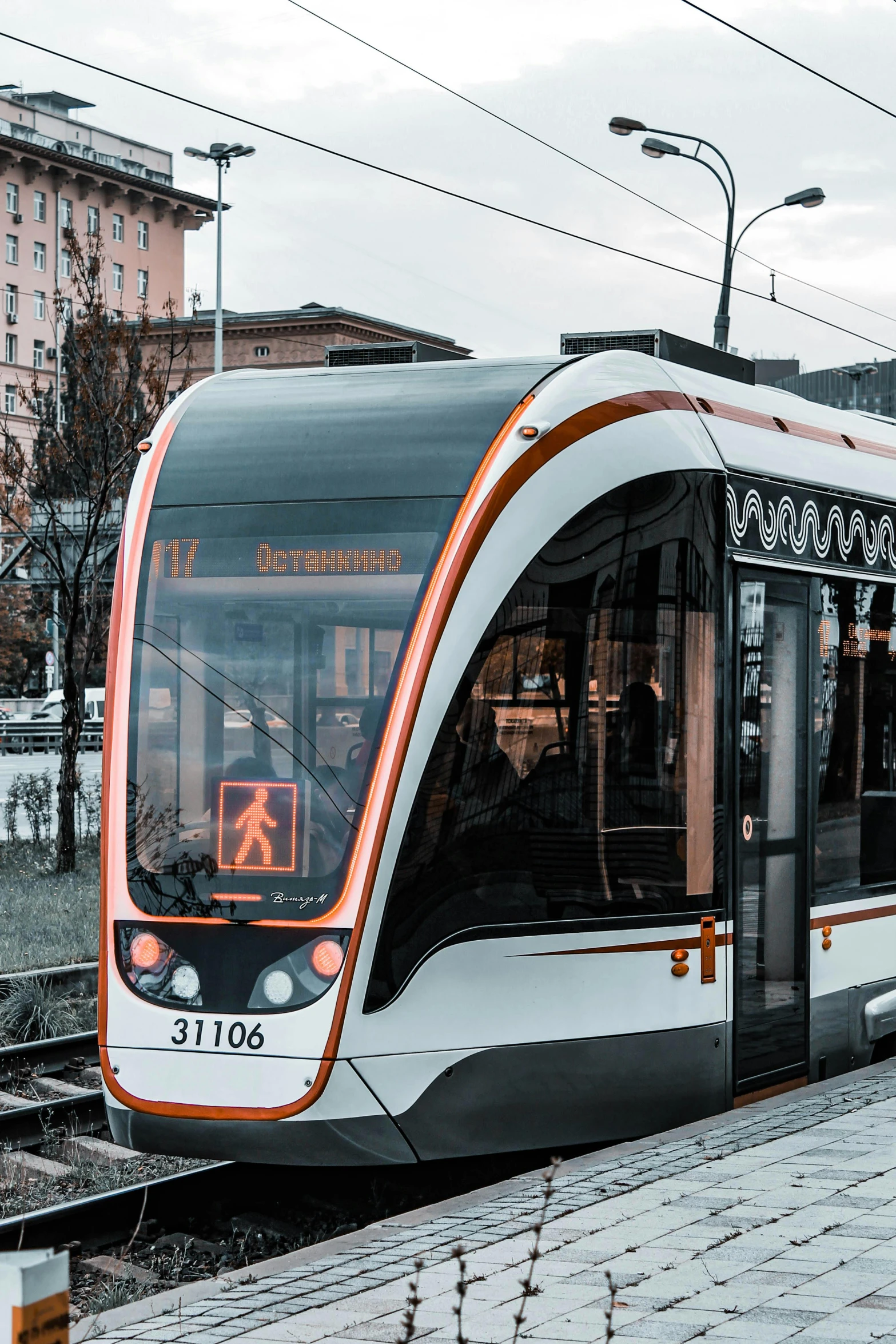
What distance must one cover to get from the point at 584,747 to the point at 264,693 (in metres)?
1.20

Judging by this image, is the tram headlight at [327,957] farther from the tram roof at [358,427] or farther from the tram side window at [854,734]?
the tram side window at [854,734]

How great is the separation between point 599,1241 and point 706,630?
8.92 feet

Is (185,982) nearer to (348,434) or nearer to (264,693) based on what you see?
(264,693)

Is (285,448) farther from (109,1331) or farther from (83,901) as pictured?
(83,901)

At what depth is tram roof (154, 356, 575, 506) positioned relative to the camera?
Answer: 22.1ft

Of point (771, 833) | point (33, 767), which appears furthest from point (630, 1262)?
point (33, 767)

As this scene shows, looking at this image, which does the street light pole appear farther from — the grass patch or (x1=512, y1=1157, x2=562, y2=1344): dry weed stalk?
(x1=512, y1=1157, x2=562, y2=1344): dry weed stalk

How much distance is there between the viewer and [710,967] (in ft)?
24.1

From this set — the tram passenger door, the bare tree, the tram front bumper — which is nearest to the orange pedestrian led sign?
the tram front bumper

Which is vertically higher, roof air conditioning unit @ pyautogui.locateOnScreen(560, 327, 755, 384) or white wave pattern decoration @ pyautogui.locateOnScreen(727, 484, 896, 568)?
roof air conditioning unit @ pyautogui.locateOnScreen(560, 327, 755, 384)

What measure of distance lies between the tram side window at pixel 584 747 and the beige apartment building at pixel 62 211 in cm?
7812

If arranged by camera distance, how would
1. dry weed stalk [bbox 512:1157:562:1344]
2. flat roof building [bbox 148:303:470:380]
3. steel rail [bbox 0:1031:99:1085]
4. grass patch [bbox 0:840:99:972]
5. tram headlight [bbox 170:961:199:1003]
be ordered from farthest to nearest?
flat roof building [bbox 148:303:470:380] → grass patch [bbox 0:840:99:972] → steel rail [bbox 0:1031:99:1085] → tram headlight [bbox 170:961:199:1003] → dry weed stalk [bbox 512:1157:562:1344]

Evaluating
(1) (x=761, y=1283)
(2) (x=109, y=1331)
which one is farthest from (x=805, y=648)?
(2) (x=109, y=1331)

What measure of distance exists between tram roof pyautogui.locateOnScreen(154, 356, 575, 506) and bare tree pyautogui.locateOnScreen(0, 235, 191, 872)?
936 centimetres
